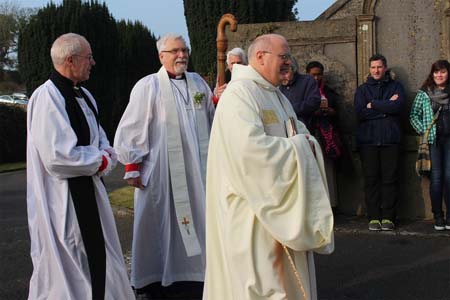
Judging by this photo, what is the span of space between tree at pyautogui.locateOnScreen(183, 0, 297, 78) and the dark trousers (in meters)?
12.2

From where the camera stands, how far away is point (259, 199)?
3.56m

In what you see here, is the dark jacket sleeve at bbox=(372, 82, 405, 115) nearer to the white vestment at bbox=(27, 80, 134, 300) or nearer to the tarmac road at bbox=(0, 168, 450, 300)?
the tarmac road at bbox=(0, 168, 450, 300)

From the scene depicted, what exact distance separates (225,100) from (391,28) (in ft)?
18.3

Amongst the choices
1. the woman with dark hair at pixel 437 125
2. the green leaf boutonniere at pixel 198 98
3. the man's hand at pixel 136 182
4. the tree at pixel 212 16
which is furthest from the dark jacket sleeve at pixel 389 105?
the tree at pixel 212 16

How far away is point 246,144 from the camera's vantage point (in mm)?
3555

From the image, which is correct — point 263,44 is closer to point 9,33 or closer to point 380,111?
point 380,111

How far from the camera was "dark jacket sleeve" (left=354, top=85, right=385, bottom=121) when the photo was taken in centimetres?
799

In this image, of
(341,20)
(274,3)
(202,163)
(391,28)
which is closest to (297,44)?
(341,20)

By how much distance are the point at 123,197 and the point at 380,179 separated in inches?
181

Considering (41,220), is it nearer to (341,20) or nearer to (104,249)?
(104,249)

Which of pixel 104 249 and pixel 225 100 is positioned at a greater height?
pixel 225 100

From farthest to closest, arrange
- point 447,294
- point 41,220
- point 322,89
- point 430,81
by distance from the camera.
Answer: point 322,89
point 430,81
point 447,294
point 41,220

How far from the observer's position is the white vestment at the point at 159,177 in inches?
230

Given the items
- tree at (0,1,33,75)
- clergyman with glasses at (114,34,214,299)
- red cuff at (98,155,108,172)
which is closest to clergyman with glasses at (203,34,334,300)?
red cuff at (98,155,108,172)
